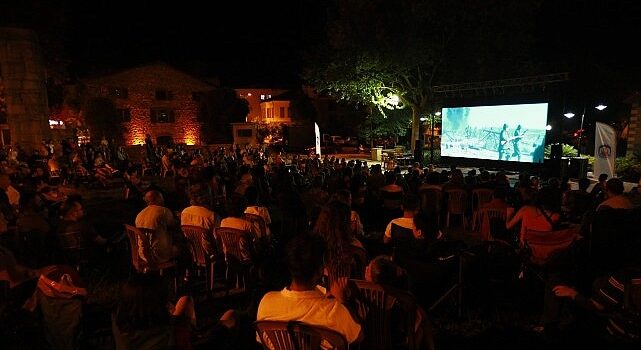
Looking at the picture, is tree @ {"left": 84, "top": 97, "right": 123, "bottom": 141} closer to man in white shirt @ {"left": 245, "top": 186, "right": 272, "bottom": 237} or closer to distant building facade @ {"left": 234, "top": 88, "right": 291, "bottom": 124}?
distant building facade @ {"left": 234, "top": 88, "right": 291, "bottom": 124}

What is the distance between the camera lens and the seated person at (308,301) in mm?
2170

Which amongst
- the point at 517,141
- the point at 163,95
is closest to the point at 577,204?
the point at 517,141

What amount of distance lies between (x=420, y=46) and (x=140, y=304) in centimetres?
1791

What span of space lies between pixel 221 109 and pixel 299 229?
107 feet

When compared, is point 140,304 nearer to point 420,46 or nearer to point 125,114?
point 420,46

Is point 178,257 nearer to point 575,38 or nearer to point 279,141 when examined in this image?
point 575,38

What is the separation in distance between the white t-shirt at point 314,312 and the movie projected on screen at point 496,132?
1395cm

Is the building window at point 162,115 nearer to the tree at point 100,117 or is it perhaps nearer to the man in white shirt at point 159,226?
the tree at point 100,117

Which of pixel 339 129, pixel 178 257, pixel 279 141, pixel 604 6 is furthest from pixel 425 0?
pixel 339 129

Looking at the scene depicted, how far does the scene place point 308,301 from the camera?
7.17 feet

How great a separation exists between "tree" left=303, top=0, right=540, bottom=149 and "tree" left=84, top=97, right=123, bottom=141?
20.3 metres

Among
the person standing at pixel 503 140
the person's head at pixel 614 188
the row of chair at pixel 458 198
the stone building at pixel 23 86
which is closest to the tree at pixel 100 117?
the stone building at pixel 23 86

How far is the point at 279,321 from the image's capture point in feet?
6.96

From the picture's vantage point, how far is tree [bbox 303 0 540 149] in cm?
1794
